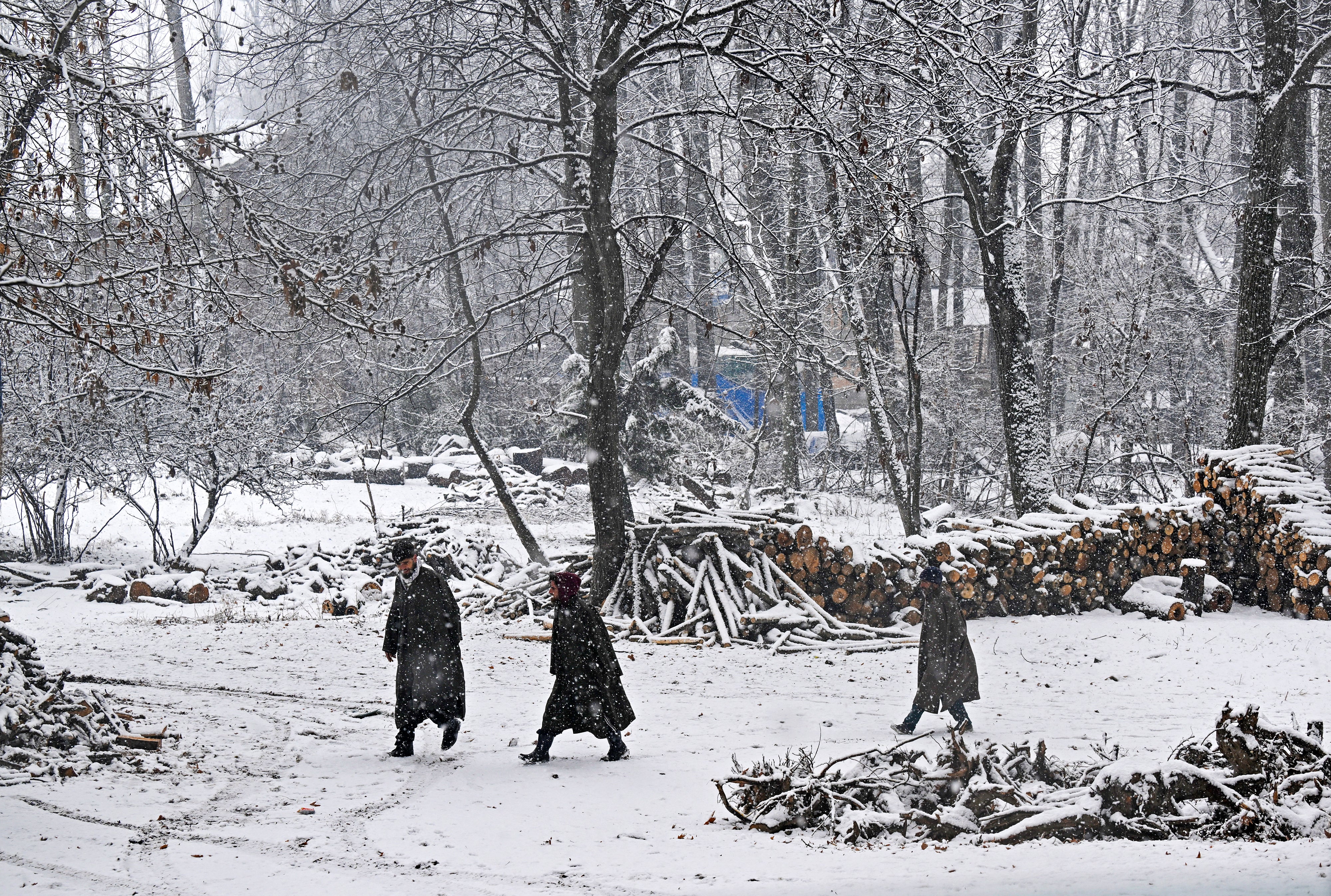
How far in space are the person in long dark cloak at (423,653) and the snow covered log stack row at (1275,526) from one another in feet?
29.6

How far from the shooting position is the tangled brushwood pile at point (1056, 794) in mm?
5191

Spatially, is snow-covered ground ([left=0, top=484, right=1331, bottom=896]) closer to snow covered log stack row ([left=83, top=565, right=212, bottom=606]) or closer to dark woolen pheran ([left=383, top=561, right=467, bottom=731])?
dark woolen pheran ([left=383, top=561, right=467, bottom=731])

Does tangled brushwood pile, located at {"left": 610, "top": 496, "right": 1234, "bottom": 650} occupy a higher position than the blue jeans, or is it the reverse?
tangled brushwood pile, located at {"left": 610, "top": 496, "right": 1234, "bottom": 650}

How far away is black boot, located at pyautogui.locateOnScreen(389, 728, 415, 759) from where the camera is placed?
293 inches

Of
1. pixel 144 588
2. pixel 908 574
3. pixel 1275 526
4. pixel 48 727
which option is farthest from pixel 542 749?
pixel 144 588

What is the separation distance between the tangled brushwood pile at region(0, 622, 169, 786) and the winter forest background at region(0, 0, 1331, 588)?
2.17 metres

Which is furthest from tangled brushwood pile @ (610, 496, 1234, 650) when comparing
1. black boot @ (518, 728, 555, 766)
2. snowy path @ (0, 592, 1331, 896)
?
black boot @ (518, 728, 555, 766)

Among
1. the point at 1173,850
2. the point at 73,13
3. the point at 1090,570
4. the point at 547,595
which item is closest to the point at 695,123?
the point at 547,595

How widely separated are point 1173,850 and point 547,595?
10.2 meters

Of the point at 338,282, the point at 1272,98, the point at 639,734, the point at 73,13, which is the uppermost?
the point at 1272,98

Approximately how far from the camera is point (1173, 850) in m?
4.87

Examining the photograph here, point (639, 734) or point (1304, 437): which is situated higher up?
point (1304, 437)

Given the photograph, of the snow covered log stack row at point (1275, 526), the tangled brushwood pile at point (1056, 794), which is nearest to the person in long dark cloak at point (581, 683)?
the tangled brushwood pile at point (1056, 794)

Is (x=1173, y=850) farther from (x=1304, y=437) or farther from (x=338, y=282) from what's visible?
(x=1304, y=437)
